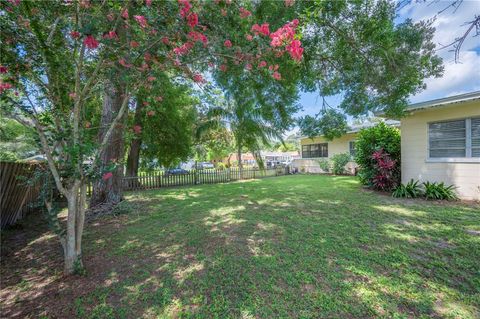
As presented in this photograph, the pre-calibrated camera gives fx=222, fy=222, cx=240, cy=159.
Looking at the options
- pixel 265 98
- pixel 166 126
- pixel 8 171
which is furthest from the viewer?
pixel 166 126

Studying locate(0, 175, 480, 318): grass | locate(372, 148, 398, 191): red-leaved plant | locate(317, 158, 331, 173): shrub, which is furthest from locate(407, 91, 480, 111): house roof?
locate(317, 158, 331, 173): shrub

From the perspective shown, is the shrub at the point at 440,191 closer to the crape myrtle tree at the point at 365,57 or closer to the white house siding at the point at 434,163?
the white house siding at the point at 434,163

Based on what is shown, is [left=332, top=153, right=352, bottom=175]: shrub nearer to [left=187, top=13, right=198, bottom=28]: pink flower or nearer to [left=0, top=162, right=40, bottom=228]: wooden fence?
[left=187, top=13, right=198, bottom=28]: pink flower

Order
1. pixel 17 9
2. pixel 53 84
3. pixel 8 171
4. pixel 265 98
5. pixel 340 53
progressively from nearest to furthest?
pixel 17 9
pixel 53 84
pixel 8 171
pixel 340 53
pixel 265 98

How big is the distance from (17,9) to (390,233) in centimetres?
626

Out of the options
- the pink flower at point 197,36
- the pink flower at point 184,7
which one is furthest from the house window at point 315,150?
the pink flower at point 184,7

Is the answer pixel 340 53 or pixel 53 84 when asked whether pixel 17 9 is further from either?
pixel 340 53

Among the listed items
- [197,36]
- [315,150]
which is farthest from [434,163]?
[315,150]

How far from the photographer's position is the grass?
2.16 metres

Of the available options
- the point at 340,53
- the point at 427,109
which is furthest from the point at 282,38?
the point at 427,109

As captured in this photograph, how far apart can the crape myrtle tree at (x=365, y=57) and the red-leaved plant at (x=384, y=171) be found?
2029 mm

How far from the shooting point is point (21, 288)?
259cm

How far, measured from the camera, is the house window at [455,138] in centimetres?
632

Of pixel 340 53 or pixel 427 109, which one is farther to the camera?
pixel 427 109
